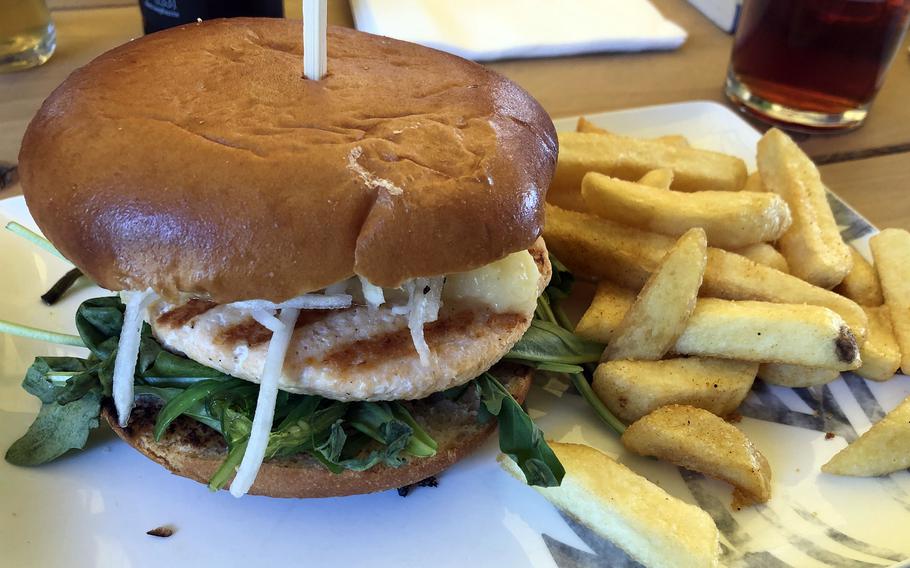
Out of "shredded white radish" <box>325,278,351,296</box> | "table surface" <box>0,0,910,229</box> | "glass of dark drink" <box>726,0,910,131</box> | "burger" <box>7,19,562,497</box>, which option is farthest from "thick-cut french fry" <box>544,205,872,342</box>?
"glass of dark drink" <box>726,0,910,131</box>

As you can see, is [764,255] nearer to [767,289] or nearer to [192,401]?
[767,289]

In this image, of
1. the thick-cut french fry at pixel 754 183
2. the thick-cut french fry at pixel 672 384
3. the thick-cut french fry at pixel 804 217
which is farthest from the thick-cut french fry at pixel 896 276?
the thick-cut french fry at pixel 672 384

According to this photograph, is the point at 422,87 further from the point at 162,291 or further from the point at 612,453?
the point at 612,453

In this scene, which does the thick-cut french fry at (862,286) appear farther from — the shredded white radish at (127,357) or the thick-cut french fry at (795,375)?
the shredded white radish at (127,357)

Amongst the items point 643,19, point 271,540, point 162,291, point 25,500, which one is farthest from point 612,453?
point 643,19

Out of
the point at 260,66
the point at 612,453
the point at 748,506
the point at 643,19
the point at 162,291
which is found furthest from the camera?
the point at 643,19

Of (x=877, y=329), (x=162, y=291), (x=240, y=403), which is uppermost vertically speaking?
(x=162, y=291)

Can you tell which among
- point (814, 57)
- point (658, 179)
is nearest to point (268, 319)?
point (658, 179)
